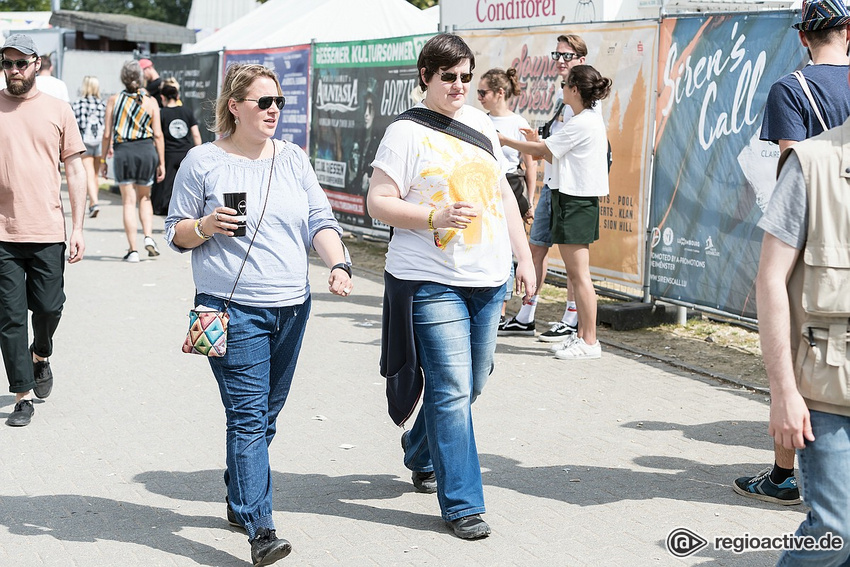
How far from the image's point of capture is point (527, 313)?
8.88 m

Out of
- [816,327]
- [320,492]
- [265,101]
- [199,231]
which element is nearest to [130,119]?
[320,492]

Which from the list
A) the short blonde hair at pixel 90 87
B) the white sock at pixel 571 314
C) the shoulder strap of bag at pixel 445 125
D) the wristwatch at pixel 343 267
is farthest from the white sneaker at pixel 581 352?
the short blonde hair at pixel 90 87

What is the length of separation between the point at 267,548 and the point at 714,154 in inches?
210

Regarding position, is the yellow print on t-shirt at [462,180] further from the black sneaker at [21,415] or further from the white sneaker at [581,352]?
the white sneaker at [581,352]

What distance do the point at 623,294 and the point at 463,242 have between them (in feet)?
17.6

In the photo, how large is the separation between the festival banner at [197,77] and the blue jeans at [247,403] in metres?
14.1

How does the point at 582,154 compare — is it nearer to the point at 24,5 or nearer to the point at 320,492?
the point at 320,492

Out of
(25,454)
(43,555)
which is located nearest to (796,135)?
(43,555)

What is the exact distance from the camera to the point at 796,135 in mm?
4586

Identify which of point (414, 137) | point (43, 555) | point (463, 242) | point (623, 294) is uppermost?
point (414, 137)

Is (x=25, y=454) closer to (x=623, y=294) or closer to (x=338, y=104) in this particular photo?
(x=623, y=294)

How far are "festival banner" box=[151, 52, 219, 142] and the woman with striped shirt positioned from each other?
5322 mm

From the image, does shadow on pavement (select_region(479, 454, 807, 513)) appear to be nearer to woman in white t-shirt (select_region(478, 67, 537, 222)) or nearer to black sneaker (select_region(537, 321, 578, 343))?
black sneaker (select_region(537, 321, 578, 343))

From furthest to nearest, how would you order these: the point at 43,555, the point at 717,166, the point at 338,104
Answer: the point at 338,104 → the point at 717,166 → the point at 43,555
